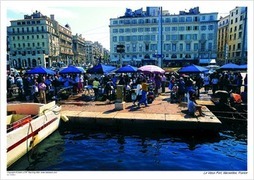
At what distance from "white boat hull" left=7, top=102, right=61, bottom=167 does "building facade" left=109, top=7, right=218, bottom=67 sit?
6361cm

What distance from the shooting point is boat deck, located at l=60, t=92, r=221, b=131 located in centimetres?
1036

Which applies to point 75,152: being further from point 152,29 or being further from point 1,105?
point 152,29

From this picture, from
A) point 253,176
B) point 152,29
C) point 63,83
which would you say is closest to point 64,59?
point 152,29

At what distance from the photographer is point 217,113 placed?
1346 cm

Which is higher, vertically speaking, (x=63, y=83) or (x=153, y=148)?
(x=63, y=83)

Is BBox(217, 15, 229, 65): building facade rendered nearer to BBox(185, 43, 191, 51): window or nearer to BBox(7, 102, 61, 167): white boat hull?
BBox(185, 43, 191, 51): window

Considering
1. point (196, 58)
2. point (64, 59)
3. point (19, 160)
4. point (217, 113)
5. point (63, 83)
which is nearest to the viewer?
point (19, 160)

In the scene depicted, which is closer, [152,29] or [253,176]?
[253,176]

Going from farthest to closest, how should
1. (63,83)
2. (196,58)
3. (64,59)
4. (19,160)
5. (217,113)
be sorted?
(64,59), (196,58), (63,83), (217,113), (19,160)

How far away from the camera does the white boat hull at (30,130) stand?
755cm

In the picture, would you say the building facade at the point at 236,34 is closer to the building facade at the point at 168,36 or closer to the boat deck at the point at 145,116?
the building facade at the point at 168,36

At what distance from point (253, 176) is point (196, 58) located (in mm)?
71612

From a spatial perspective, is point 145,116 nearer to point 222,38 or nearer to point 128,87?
point 128,87

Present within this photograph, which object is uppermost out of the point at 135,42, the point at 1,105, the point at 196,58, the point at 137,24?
the point at 137,24
